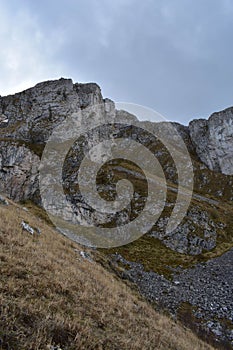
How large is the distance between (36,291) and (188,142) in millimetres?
185338

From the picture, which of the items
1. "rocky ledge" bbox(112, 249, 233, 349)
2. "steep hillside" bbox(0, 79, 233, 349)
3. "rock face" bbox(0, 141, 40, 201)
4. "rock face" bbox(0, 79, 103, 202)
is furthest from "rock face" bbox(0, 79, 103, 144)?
"rocky ledge" bbox(112, 249, 233, 349)

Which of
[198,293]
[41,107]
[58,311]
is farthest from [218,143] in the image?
[58,311]

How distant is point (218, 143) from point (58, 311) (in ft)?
525

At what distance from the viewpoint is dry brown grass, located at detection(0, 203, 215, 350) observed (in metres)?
6.02

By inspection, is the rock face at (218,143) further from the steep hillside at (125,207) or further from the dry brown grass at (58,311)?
the dry brown grass at (58,311)

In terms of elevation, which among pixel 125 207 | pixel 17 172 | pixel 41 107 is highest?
pixel 41 107

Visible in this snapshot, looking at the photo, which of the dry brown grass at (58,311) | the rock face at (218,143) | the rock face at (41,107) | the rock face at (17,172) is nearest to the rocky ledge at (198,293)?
the dry brown grass at (58,311)

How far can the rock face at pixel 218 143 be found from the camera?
145 metres

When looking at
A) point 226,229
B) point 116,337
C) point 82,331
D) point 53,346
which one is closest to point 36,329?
point 53,346

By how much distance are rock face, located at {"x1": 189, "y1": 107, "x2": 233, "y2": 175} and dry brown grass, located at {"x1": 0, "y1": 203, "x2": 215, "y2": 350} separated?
477 ft

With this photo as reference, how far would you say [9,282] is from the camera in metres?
8.03

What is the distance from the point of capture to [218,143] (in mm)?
150750

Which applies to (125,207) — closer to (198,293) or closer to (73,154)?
(73,154)

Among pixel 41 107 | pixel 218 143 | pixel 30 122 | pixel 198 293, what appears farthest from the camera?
pixel 218 143
